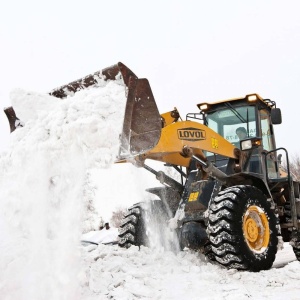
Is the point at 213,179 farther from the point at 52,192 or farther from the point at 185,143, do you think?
→ the point at 52,192

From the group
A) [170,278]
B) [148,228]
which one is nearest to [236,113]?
[148,228]

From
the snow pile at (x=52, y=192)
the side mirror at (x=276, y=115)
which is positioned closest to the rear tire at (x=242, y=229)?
the side mirror at (x=276, y=115)

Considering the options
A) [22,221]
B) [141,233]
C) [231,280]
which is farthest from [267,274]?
[22,221]

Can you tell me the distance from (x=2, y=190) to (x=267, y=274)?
132 inches

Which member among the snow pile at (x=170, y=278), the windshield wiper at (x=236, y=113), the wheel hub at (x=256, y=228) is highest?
the windshield wiper at (x=236, y=113)

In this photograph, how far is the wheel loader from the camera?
4.91 m

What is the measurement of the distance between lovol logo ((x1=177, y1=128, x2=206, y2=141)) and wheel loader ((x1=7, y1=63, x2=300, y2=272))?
0.04ft

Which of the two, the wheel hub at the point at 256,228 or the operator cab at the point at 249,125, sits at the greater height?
the operator cab at the point at 249,125

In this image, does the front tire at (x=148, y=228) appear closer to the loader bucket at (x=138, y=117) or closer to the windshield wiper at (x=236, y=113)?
the windshield wiper at (x=236, y=113)

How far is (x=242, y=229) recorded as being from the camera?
5.76m

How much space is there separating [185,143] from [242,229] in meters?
1.36

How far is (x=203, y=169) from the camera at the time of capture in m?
6.67

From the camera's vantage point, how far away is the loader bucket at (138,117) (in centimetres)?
471

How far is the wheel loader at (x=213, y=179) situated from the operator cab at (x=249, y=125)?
0.05 feet
